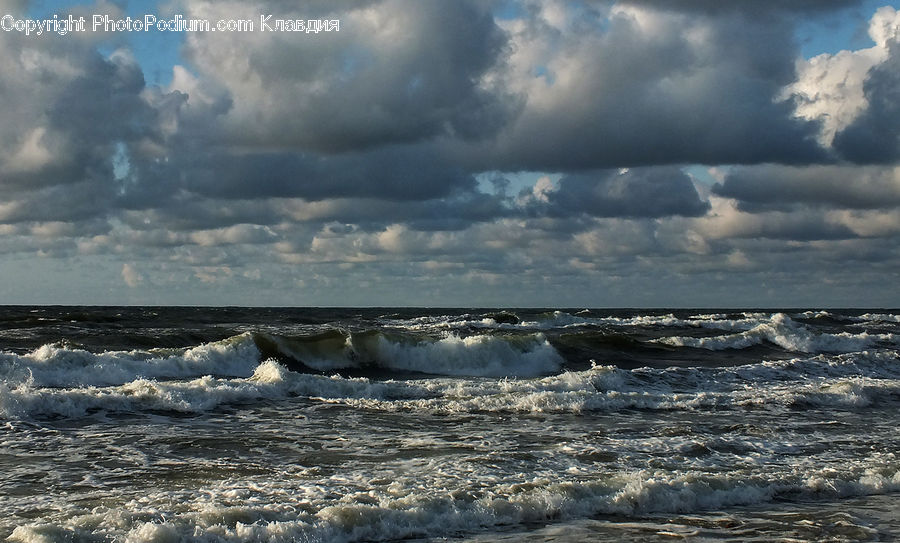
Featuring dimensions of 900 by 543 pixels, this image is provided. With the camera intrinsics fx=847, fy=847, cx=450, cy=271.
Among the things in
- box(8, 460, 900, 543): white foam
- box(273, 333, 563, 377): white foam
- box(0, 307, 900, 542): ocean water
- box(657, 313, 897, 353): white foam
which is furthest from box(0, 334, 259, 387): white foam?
box(657, 313, 897, 353): white foam

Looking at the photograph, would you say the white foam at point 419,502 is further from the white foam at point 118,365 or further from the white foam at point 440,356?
the white foam at point 440,356

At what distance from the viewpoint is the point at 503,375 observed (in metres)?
28.5

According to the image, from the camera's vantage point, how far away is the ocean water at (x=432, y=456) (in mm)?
8484

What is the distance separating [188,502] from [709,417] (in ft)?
36.1

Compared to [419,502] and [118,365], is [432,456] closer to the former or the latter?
[419,502]

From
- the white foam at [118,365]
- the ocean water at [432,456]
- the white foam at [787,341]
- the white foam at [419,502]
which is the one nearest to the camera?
the white foam at [419,502]

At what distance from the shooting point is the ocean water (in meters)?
8.48

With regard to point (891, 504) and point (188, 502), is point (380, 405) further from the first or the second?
point (891, 504)

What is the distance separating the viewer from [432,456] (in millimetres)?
11820

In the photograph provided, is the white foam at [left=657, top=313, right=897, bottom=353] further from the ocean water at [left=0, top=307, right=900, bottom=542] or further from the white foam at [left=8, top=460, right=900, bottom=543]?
the white foam at [left=8, top=460, right=900, bottom=543]

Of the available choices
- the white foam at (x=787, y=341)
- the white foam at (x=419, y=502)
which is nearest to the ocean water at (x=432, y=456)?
the white foam at (x=419, y=502)

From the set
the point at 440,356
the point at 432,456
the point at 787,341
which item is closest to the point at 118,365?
the point at 440,356

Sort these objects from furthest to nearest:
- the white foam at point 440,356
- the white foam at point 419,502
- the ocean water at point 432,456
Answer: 1. the white foam at point 440,356
2. the ocean water at point 432,456
3. the white foam at point 419,502

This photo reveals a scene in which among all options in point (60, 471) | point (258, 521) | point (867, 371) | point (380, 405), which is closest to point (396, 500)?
point (258, 521)
